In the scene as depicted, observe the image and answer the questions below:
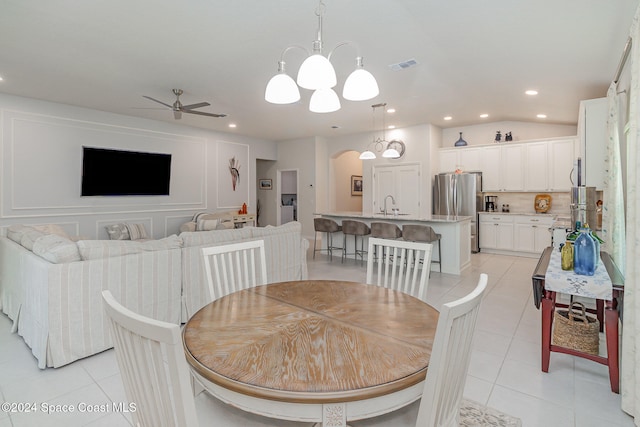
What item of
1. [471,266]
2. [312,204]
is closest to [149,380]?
[471,266]

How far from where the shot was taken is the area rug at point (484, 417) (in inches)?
70.6

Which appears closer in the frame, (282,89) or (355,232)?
(282,89)

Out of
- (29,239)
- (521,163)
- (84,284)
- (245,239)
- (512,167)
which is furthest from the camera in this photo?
(512,167)

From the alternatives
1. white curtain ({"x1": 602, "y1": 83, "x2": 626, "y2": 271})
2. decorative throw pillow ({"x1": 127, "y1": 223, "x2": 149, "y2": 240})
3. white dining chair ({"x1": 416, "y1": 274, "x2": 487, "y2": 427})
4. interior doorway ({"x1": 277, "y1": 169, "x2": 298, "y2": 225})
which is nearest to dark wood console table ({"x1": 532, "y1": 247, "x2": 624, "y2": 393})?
white curtain ({"x1": 602, "y1": 83, "x2": 626, "y2": 271})

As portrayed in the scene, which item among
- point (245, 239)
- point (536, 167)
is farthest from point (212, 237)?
point (536, 167)

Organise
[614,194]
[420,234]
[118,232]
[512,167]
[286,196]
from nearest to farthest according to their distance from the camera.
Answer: [614,194]
[420,234]
[118,232]
[512,167]
[286,196]

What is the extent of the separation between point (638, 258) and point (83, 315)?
366cm

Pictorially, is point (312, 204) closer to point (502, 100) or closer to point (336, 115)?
point (336, 115)

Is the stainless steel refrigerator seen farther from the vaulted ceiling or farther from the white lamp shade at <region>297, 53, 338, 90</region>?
the white lamp shade at <region>297, 53, 338, 90</region>

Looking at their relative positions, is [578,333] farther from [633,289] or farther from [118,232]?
[118,232]

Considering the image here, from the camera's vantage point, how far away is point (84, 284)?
244 centimetres

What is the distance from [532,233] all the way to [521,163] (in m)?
1.44

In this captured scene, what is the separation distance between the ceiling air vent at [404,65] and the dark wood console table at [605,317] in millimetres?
2529

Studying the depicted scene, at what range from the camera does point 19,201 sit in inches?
202
